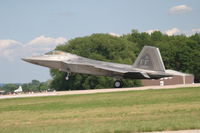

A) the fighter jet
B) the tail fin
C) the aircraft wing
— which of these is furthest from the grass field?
the tail fin

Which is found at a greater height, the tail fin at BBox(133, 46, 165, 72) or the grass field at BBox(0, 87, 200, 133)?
the tail fin at BBox(133, 46, 165, 72)

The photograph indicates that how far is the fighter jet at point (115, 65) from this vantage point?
41219 millimetres

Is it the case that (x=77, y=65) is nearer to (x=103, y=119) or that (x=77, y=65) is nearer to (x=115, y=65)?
(x=115, y=65)

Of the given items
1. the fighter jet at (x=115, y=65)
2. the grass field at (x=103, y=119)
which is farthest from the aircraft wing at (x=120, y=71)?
the grass field at (x=103, y=119)

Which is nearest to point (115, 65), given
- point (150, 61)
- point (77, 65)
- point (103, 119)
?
point (150, 61)

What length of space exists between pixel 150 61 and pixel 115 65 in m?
3.50

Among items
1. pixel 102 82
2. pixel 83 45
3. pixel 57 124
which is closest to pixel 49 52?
pixel 102 82

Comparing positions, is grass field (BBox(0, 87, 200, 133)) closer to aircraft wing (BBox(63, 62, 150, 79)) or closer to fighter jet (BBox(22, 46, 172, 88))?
aircraft wing (BBox(63, 62, 150, 79))

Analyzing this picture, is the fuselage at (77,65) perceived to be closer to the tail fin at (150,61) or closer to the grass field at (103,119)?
the tail fin at (150,61)

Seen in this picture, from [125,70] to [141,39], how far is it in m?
67.8

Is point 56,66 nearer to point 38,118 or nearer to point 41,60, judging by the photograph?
point 41,60

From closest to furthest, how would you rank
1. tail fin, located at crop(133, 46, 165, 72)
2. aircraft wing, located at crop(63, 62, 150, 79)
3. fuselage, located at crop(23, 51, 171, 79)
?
aircraft wing, located at crop(63, 62, 150, 79) < tail fin, located at crop(133, 46, 165, 72) < fuselage, located at crop(23, 51, 171, 79)

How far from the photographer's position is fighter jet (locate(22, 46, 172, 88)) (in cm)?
4122

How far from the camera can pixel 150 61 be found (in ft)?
136
